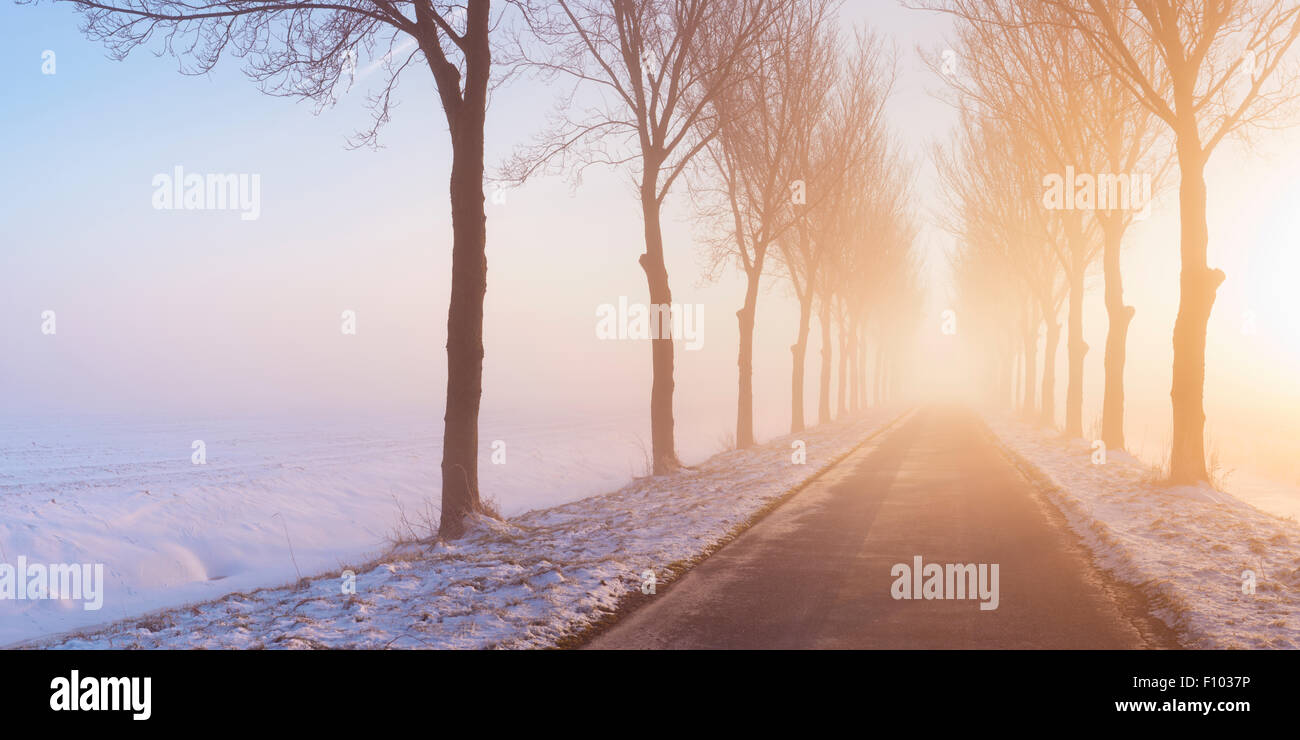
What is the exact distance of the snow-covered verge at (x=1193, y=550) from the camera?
6.27 meters

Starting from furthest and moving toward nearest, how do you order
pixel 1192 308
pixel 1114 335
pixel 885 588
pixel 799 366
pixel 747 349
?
1. pixel 799 366
2. pixel 747 349
3. pixel 1114 335
4. pixel 1192 308
5. pixel 885 588

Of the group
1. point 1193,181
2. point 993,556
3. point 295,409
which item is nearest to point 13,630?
point 993,556

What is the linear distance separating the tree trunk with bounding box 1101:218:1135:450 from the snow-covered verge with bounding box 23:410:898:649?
11.7 meters

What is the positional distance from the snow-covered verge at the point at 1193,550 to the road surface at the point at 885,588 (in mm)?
265

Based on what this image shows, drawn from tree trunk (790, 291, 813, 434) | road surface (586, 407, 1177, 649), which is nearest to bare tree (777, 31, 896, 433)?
tree trunk (790, 291, 813, 434)

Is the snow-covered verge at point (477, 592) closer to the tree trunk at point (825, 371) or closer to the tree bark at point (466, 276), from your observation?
the tree bark at point (466, 276)

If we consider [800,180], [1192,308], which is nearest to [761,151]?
[800,180]

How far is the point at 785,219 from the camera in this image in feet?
92.7

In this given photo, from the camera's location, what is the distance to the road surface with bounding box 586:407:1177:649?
603cm

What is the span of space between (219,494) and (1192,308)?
792 inches

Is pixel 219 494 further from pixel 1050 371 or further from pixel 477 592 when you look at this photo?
pixel 1050 371

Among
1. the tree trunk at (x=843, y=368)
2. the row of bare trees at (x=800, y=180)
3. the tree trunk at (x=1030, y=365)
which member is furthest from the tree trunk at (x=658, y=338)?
the tree trunk at (x=1030, y=365)

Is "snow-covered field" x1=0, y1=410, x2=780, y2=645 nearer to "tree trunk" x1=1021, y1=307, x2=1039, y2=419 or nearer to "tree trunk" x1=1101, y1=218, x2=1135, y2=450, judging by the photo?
"tree trunk" x1=1101, y1=218, x2=1135, y2=450

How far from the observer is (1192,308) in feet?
42.4
